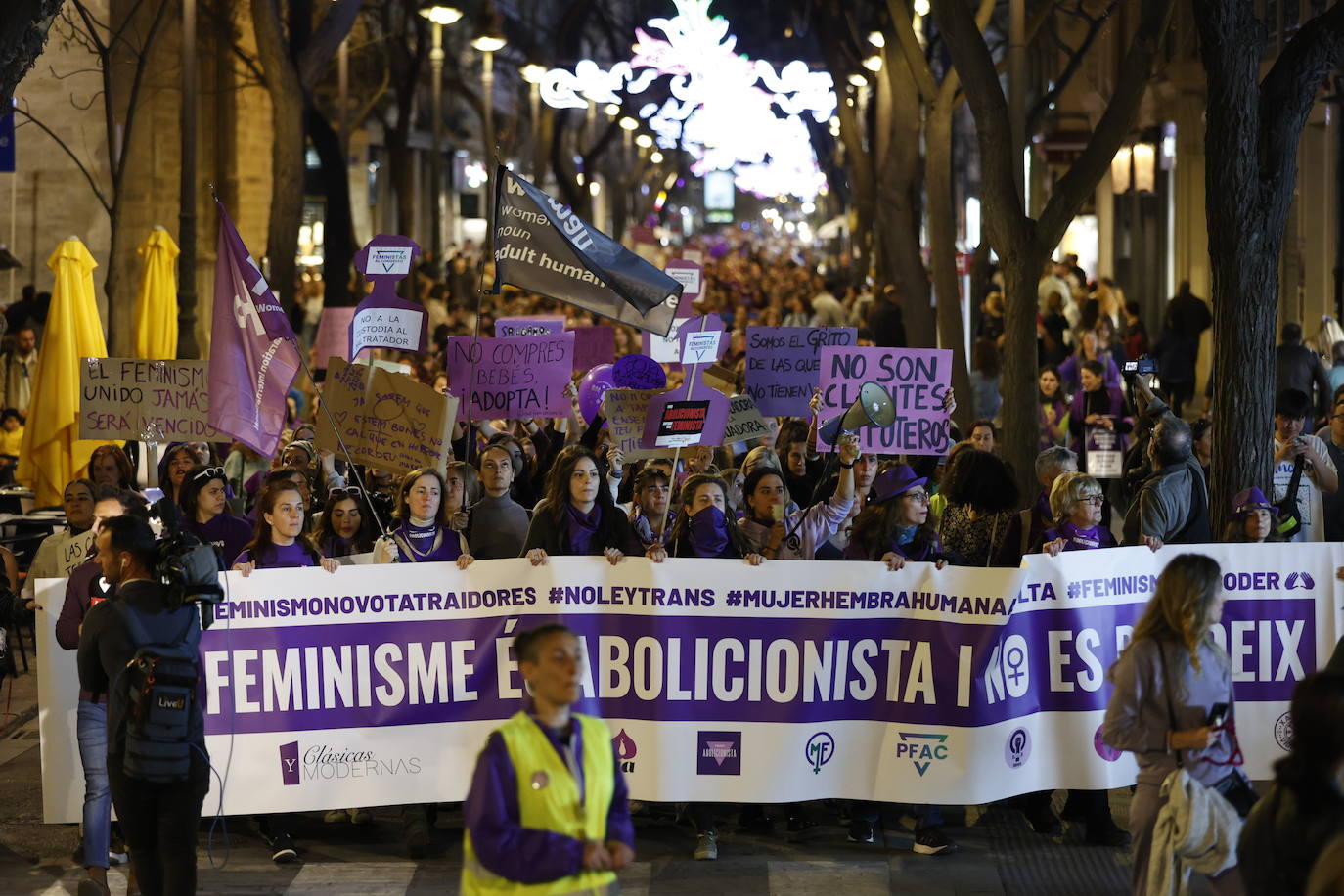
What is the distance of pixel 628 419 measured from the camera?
11.2 metres

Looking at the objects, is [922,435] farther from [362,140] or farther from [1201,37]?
[362,140]

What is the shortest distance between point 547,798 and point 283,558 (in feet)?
12.3

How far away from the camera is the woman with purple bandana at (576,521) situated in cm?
869

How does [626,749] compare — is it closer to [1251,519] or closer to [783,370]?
[1251,519]

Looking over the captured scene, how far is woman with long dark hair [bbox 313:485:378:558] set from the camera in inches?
363

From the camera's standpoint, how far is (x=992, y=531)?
366 inches

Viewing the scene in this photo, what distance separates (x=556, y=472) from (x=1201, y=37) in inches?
172

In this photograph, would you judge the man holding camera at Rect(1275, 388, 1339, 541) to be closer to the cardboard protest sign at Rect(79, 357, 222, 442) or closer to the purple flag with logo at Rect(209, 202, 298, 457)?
the purple flag with logo at Rect(209, 202, 298, 457)

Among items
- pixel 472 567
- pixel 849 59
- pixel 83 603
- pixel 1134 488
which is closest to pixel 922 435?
pixel 1134 488

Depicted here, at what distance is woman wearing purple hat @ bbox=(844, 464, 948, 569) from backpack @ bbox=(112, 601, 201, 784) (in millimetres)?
3056

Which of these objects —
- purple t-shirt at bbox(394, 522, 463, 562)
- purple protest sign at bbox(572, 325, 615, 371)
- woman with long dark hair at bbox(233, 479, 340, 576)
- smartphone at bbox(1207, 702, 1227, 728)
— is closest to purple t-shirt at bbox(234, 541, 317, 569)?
woman with long dark hair at bbox(233, 479, 340, 576)

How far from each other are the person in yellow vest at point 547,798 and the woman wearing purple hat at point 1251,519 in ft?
15.4

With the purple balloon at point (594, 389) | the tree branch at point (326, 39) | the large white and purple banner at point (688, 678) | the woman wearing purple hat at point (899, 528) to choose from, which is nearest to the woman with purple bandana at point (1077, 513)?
the large white and purple banner at point (688, 678)

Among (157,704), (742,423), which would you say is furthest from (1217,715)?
(742,423)
